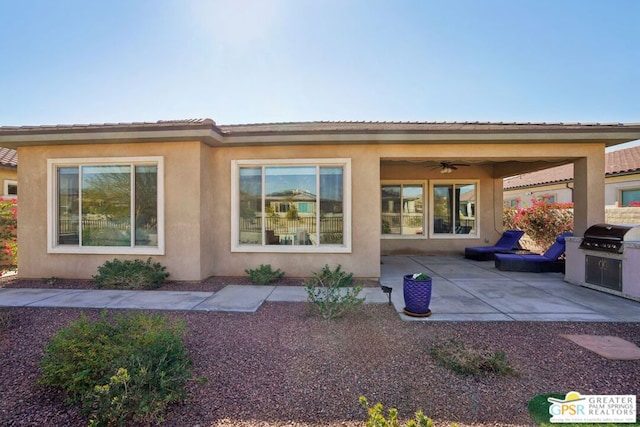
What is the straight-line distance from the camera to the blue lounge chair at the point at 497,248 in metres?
10.2

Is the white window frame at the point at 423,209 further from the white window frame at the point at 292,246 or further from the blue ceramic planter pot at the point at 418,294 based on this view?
the blue ceramic planter pot at the point at 418,294

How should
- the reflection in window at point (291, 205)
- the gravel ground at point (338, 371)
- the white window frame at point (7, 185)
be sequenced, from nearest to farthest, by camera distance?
the gravel ground at point (338, 371) < the reflection in window at point (291, 205) < the white window frame at point (7, 185)

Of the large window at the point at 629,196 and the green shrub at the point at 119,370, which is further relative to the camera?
the large window at the point at 629,196

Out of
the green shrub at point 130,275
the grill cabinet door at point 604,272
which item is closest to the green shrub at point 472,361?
the grill cabinet door at point 604,272

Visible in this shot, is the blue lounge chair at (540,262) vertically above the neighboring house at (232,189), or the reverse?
the neighboring house at (232,189)

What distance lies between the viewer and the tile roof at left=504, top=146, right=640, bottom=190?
14688mm

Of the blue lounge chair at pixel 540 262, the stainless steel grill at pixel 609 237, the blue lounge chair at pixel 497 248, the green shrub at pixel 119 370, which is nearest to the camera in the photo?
the green shrub at pixel 119 370

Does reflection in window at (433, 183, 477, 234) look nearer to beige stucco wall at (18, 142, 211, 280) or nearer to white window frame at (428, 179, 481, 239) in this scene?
white window frame at (428, 179, 481, 239)

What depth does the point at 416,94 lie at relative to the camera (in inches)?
398

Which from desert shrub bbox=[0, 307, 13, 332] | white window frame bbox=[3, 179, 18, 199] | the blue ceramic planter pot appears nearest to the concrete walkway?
the blue ceramic planter pot

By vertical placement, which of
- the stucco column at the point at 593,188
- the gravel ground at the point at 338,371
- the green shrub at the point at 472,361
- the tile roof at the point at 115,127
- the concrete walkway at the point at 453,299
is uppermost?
the tile roof at the point at 115,127

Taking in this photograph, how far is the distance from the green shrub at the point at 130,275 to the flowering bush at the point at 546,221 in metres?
14.0

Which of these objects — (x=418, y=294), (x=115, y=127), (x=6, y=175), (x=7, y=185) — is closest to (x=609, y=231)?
(x=418, y=294)

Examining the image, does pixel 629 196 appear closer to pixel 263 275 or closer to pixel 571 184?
pixel 571 184
